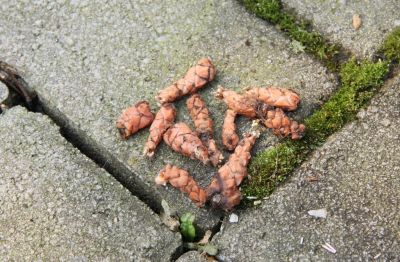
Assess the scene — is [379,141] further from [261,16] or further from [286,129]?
[261,16]

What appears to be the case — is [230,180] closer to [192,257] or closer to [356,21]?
[192,257]

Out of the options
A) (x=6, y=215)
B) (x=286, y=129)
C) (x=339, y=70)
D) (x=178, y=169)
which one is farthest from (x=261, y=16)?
(x=6, y=215)

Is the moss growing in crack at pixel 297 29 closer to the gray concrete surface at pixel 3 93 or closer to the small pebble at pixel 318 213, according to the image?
the small pebble at pixel 318 213

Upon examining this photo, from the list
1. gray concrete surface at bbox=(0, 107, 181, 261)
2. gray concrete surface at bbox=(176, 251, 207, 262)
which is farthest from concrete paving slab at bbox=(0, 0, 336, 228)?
gray concrete surface at bbox=(176, 251, 207, 262)

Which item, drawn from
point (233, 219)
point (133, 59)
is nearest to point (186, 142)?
point (233, 219)

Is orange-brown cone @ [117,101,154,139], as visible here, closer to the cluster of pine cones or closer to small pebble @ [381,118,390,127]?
the cluster of pine cones

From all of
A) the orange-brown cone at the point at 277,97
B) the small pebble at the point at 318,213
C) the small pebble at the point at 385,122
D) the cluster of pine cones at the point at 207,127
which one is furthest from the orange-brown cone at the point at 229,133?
the small pebble at the point at 385,122
